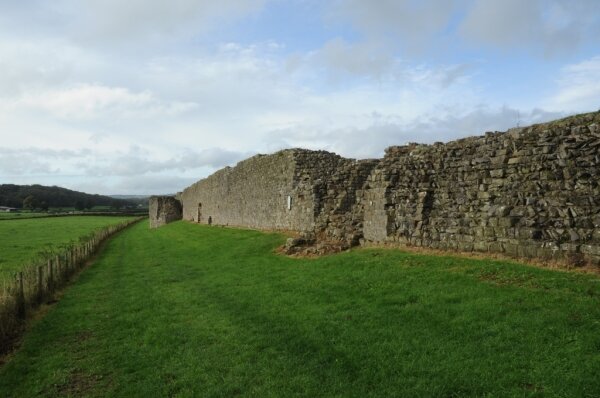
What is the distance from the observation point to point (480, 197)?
11297 mm

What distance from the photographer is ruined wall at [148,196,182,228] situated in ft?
202

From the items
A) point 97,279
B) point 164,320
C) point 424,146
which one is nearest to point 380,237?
point 424,146

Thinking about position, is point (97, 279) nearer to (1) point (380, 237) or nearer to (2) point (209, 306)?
(2) point (209, 306)

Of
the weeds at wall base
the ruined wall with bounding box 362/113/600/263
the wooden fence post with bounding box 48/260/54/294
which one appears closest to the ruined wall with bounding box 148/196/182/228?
the weeds at wall base

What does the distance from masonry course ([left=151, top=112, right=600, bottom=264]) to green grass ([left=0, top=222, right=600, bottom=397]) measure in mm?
926

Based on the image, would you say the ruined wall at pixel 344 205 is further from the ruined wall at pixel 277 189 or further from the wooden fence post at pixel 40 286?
the wooden fence post at pixel 40 286

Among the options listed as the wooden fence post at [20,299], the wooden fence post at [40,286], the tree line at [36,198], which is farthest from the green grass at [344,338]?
the tree line at [36,198]

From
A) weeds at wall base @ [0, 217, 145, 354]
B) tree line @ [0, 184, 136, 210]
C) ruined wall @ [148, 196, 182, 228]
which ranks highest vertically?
tree line @ [0, 184, 136, 210]

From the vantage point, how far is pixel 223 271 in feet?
52.3

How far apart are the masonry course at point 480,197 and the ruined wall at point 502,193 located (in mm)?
20

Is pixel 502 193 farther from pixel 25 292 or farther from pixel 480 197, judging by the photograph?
pixel 25 292

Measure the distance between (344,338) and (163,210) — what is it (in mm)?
57684

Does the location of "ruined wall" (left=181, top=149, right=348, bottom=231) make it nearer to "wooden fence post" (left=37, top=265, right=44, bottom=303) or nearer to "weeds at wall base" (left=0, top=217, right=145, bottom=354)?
"weeds at wall base" (left=0, top=217, right=145, bottom=354)

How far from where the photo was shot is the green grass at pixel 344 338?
5.97 m
